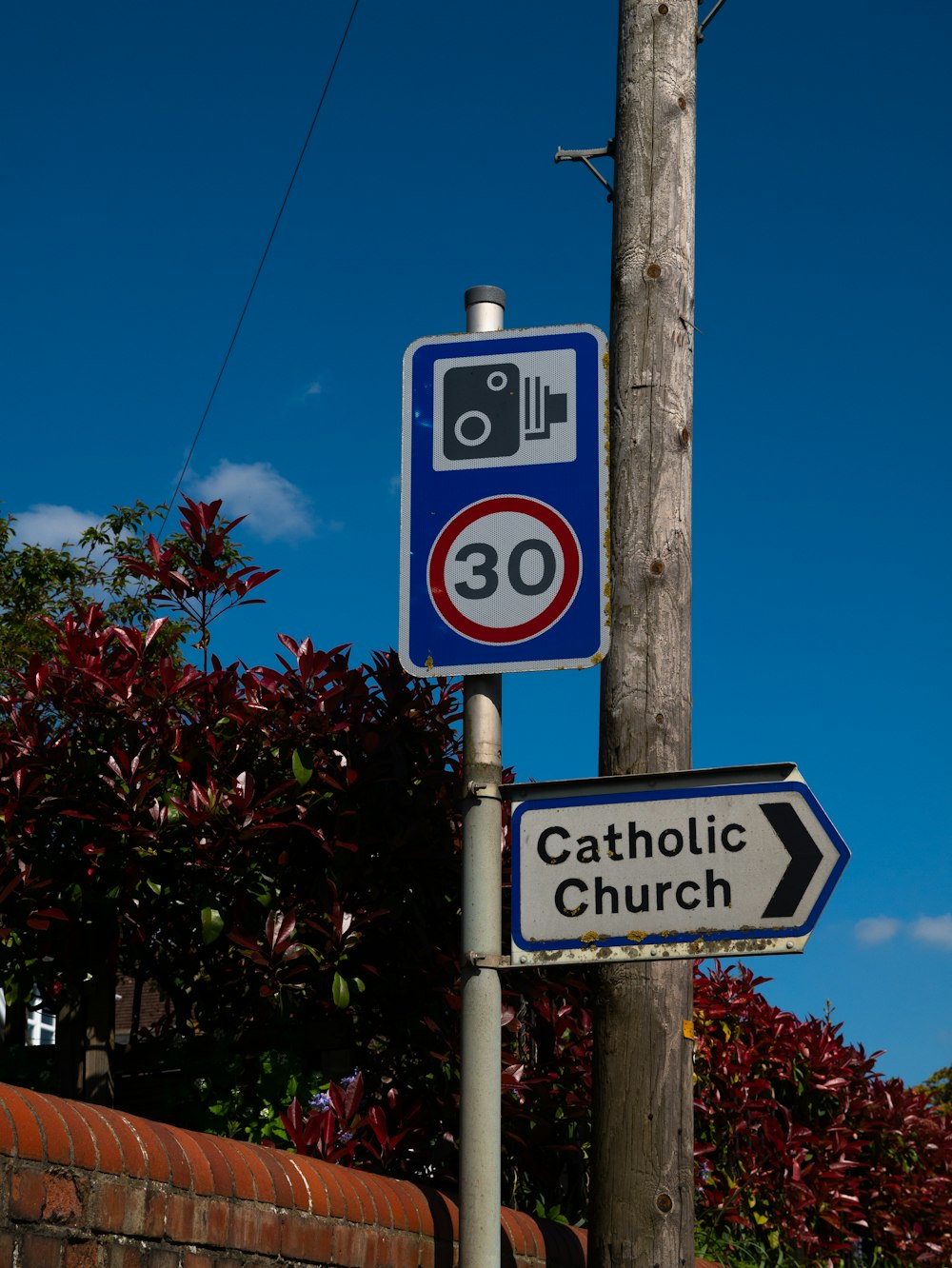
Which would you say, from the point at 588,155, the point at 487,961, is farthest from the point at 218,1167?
the point at 588,155

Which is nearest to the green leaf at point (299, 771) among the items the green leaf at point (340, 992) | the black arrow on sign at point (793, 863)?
the green leaf at point (340, 992)

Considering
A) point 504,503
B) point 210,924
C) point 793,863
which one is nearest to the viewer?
point 793,863

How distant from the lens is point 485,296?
3572mm

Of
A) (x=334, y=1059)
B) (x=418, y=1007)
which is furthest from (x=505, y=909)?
(x=334, y=1059)

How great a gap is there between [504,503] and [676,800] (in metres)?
0.77

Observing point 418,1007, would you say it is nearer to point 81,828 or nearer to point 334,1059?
point 334,1059

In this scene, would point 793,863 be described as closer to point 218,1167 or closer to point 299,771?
point 218,1167

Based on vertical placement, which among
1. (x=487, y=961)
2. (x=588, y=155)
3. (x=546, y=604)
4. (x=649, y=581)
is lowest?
(x=487, y=961)

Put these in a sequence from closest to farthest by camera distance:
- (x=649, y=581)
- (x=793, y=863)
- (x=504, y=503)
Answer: (x=793, y=863), (x=504, y=503), (x=649, y=581)

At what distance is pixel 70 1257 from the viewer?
303 centimetres

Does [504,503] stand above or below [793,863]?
above

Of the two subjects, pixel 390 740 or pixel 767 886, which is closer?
pixel 767 886

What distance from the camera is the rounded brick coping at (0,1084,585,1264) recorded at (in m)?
2.97

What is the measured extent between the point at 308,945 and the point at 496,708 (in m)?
1.92
